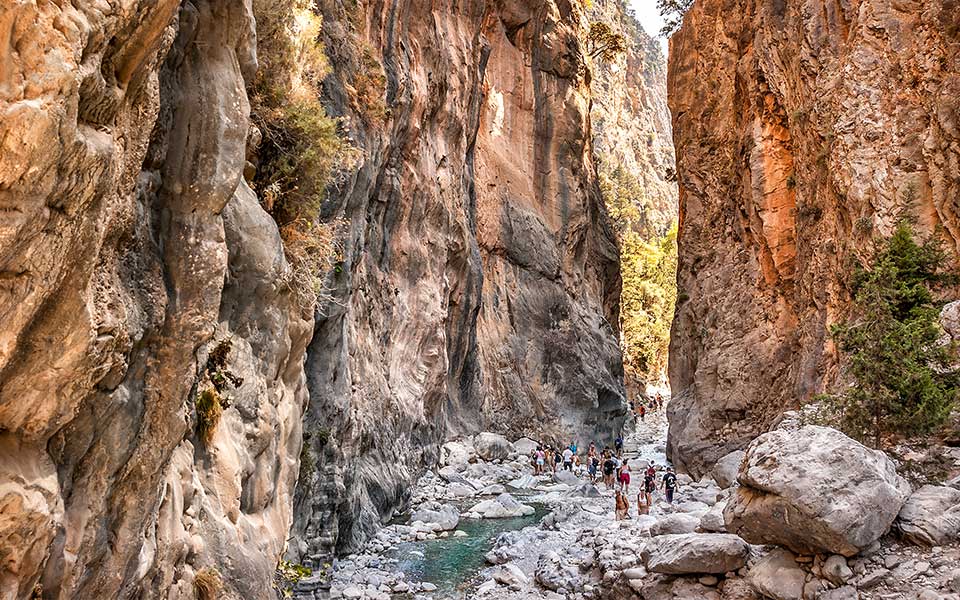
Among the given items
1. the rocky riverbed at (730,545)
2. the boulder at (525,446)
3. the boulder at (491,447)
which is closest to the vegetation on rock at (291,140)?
the rocky riverbed at (730,545)

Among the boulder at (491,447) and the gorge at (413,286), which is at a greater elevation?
the gorge at (413,286)

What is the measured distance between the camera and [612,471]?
2766 cm

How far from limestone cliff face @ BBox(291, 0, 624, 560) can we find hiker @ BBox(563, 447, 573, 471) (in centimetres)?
111

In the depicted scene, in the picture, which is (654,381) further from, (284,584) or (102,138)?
(102,138)

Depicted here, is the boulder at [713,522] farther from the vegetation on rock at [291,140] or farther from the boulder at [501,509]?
the boulder at [501,509]

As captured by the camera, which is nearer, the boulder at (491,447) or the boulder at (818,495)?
the boulder at (818,495)

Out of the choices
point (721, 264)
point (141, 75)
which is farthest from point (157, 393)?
point (721, 264)

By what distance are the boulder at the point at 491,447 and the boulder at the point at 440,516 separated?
8.89m

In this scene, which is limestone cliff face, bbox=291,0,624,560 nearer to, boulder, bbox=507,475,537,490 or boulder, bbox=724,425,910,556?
boulder, bbox=507,475,537,490

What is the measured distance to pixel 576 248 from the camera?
41.4m

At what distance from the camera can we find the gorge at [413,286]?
5.02 meters

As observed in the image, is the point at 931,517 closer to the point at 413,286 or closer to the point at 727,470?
the point at 727,470

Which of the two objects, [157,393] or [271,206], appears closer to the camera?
[157,393]

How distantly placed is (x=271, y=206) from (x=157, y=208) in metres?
3.57
